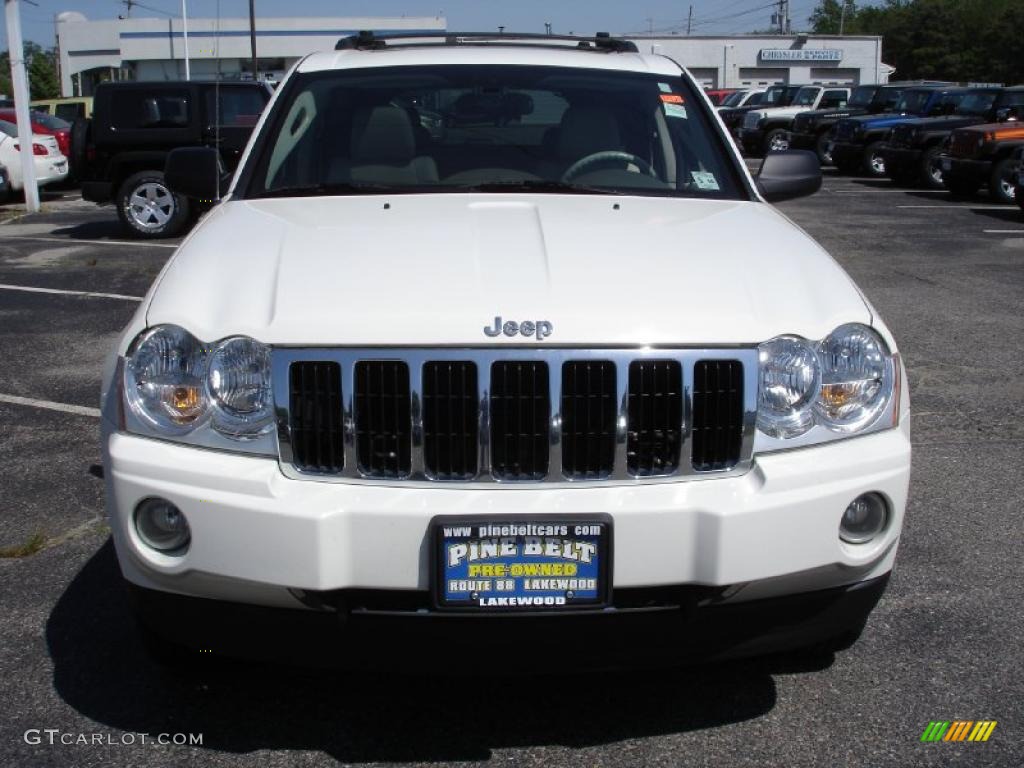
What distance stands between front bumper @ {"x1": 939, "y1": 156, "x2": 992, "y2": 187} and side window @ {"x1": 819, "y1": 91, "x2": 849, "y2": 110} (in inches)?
452

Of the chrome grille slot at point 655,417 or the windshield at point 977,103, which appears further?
the windshield at point 977,103

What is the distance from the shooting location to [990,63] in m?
74.4

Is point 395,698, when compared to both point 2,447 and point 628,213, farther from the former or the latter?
point 2,447

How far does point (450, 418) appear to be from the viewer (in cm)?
269

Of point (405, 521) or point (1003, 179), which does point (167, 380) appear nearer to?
point (405, 521)

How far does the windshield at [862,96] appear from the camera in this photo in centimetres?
2562

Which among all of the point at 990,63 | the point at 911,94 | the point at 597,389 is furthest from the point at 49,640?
the point at 990,63

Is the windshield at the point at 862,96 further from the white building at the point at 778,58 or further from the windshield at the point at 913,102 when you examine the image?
the white building at the point at 778,58

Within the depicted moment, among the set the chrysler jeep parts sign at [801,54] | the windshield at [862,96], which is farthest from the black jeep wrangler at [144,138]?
the chrysler jeep parts sign at [801,54]

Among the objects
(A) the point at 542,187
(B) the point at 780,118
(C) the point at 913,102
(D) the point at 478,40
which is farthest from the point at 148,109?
(B) the point at 780,118

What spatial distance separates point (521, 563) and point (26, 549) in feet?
7.76

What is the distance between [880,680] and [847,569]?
0.66 metres

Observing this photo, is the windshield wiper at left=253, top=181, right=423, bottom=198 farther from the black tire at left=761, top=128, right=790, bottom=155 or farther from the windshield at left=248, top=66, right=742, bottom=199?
the black tire at left=761, top=128, right=790, bottom=155

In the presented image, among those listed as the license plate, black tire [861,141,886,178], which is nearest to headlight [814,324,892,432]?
the license plate
